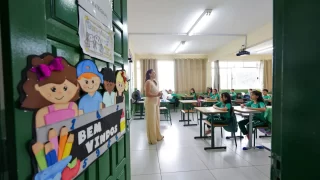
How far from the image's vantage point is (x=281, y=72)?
2.36 ft

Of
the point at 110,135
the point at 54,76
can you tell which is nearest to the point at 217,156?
the point at 110,135

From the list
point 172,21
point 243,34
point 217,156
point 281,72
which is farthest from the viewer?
point 243,34

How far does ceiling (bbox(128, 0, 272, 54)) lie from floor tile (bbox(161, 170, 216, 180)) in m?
3.12

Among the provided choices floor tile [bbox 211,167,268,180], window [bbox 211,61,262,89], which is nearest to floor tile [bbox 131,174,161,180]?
floor tile [bbox 211,167,268,180]

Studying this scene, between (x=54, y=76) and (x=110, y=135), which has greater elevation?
(x=54, y=76)

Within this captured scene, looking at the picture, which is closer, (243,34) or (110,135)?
(110,135)

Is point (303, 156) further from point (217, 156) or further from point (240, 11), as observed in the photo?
point (240, 11)

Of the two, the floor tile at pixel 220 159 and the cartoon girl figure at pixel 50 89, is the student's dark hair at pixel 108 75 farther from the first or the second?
the floor tile at pixel 220 159

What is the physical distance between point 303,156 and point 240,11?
4.07 m

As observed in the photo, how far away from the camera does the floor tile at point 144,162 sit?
8.48 feet

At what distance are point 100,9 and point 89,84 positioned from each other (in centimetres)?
45

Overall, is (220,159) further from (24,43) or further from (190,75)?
(190,75)

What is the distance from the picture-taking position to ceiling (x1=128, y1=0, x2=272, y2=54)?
349 cm

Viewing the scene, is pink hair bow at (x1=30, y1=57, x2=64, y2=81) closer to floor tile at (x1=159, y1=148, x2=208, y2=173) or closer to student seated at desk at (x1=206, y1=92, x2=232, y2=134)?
floor tile at (x1=159, y1=148, x2=208, y2=173)
